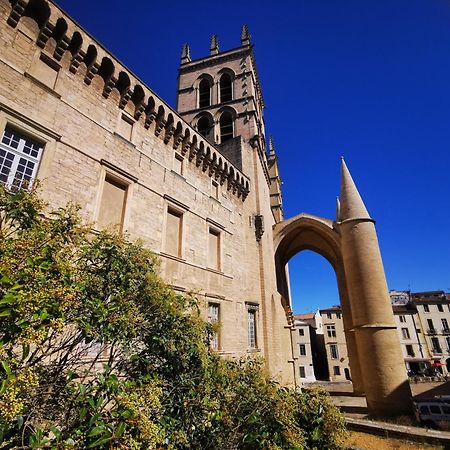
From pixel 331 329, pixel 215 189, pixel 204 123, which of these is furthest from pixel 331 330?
pixel 215 189

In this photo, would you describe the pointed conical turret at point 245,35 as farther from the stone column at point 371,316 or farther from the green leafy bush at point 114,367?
the green leafy bush at point 114,367

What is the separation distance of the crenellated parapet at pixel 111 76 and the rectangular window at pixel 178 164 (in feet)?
1.04

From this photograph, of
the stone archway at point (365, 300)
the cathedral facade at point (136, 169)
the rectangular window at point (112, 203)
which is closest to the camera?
the cathedral facade at point (136, 169)

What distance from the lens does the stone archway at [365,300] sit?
14141mm

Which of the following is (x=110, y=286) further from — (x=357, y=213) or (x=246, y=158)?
(x=357, y=213)

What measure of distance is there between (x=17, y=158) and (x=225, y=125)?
1818 cm

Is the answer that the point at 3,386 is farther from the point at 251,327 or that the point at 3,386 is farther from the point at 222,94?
the point at 222,94

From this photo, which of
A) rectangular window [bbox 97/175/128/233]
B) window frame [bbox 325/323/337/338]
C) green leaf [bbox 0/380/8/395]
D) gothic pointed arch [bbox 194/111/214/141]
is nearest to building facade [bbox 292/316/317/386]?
window frame [bbox 325/323/337/338]

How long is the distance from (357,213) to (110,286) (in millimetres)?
17897

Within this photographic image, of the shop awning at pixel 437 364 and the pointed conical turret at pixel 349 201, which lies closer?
the pointed conical turret at pixel 349 201

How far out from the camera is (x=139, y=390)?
348cm

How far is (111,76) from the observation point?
30.1 ft

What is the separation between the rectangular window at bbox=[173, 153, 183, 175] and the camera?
11.8 metres

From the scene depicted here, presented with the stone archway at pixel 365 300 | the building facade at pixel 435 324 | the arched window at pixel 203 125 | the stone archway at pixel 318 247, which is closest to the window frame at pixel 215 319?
the stone archway at pixel 365 300
